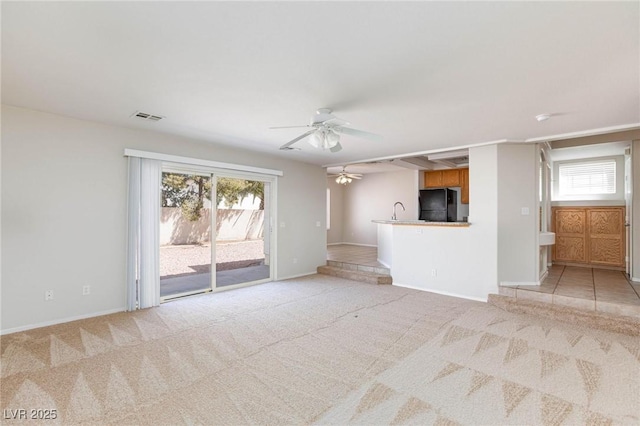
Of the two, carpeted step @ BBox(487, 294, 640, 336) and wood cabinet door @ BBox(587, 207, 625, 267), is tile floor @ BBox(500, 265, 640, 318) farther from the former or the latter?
wood cabinet door @ BBox(587, 207, 625, 267)

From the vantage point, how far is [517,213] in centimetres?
470

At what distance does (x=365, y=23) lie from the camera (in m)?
1.81

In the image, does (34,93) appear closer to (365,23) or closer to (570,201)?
(365,23)

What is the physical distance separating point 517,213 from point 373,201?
5055mm

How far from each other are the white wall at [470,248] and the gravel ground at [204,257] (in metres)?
3.11

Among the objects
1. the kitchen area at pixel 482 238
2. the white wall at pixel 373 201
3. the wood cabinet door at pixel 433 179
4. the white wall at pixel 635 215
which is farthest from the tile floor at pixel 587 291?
the white wall at pixel 373 201

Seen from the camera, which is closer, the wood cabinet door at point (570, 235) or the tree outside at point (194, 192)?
the tree outside at point (194, 192)

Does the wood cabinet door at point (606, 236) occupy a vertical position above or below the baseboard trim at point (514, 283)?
above

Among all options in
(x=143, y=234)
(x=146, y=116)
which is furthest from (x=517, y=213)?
(x=143, y=234)

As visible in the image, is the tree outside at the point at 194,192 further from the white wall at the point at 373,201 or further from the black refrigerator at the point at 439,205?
the black refrigerator at the point at 439,205

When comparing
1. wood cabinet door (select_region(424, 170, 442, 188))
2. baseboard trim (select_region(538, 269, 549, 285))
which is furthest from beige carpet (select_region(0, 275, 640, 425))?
wood cabinet door (select_region(424, 170, 442, 188))

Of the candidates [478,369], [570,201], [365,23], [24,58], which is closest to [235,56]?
[365,23]

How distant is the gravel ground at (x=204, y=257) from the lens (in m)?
4.74

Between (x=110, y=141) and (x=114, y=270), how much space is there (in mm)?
1777
